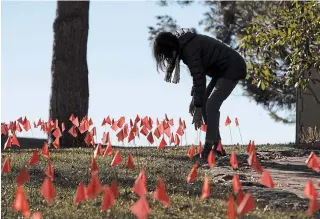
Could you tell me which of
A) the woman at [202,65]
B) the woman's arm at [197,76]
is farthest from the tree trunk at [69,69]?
the woman's arm at [197,76]

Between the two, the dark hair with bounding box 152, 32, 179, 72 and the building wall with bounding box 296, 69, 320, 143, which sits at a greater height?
the dark hair with bounding box 152, 32, 179, 72

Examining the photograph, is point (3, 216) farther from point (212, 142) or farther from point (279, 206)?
point (212, 142)

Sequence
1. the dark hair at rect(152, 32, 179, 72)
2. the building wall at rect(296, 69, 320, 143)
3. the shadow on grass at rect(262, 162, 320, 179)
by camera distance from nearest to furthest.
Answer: the shadow on grass at rect(262, 162, 320, 179)
the dark hair at rect(152, 32, 179, 72)
the building wall at rect(296, 69, 320, 143)

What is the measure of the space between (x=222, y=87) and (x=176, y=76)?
627 millimetres

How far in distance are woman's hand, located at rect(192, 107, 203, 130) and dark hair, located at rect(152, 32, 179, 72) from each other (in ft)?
2.31

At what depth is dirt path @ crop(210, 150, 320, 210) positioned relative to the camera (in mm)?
5445

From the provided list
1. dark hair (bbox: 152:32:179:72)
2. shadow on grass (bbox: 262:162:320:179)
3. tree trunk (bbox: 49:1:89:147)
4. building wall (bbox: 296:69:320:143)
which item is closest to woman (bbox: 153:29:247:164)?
dark hair (bbox: 152:32:179:72)

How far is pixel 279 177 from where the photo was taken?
23.7 feet

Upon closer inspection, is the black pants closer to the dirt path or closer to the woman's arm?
the woman's arm

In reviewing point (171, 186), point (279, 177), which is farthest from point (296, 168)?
point (171, 186)

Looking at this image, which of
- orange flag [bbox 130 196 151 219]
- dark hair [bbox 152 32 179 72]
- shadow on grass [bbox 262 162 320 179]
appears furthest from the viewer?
dark hair [bbox 152 32 179 72]

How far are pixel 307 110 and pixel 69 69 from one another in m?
6.78

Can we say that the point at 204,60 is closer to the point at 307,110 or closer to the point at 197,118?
the point at 197,118

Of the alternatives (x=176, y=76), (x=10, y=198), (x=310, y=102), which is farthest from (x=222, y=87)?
(x=310, y=102)
